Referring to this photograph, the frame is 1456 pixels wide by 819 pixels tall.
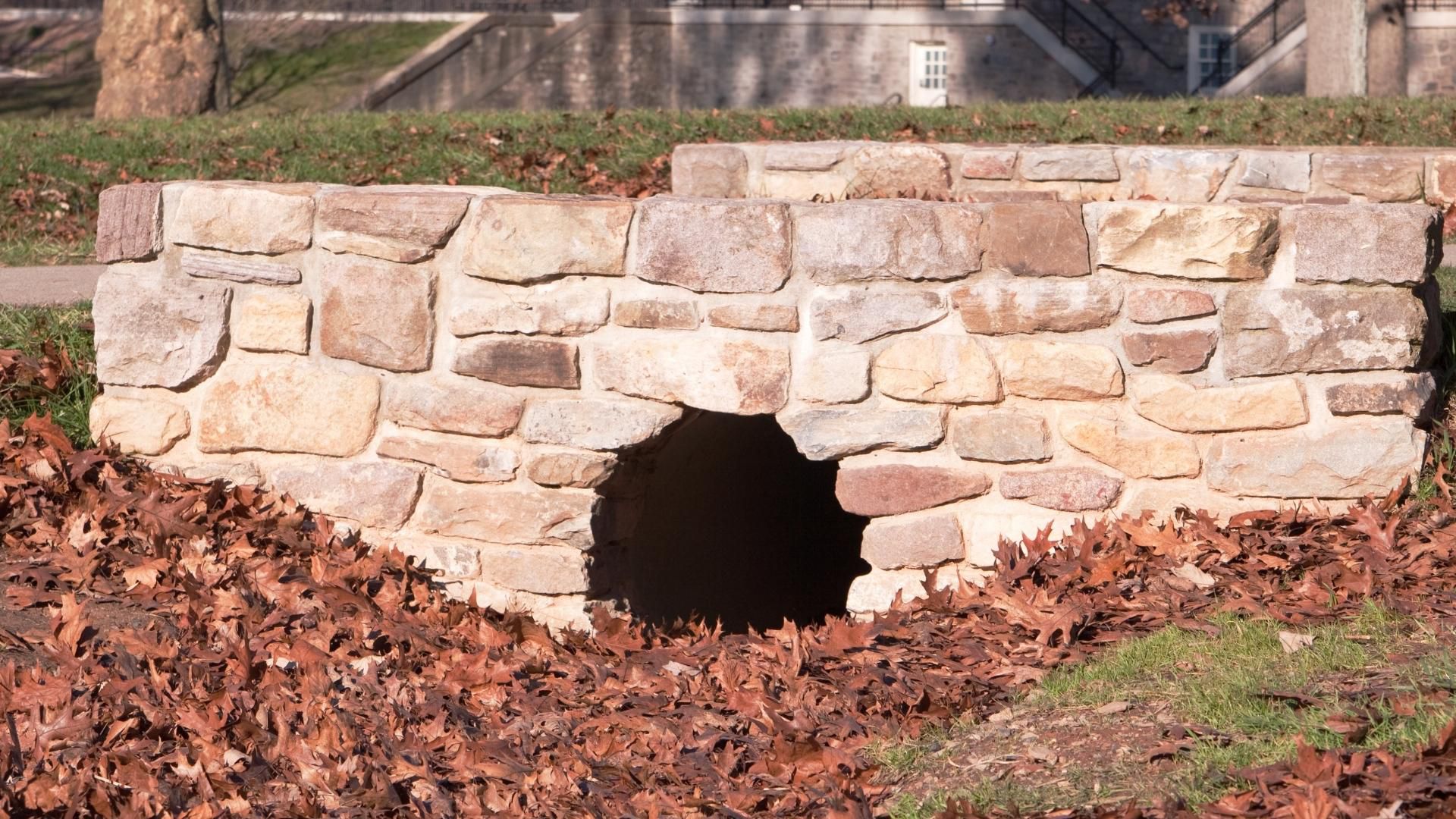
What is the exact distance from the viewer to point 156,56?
1394 cm

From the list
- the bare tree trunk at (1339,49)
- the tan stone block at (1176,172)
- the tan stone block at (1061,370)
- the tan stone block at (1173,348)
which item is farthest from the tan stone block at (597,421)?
the bare tree trunk at (1339,49)

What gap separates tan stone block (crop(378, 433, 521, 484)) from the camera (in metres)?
5.18

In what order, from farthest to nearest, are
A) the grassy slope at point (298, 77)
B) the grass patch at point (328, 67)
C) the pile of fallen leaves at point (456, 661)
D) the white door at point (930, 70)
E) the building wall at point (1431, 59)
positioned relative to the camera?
1. the white door at point (930, 70)
2. the grass patch at point (328, 67)
3. the grassy slope at point (298, 77)
4. the building wall at point (1431, 59)
5. the pile of fallen leaves at point (456, 661)

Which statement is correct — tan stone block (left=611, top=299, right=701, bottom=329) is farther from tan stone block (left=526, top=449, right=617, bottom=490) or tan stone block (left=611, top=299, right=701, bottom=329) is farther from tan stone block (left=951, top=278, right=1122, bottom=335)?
tan stone block (left=951, top=278, right=1122, bottom=335)

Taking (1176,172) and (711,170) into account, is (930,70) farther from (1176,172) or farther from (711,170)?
(1176,172)

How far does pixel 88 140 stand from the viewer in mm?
10992

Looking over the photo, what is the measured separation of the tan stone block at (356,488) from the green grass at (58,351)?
863mm

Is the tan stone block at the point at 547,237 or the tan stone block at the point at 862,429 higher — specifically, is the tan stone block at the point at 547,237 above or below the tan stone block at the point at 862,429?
above

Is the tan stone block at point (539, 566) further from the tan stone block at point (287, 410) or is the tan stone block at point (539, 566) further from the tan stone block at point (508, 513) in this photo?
the tan stone block at point (287, 410)

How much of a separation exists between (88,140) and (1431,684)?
1015 centimetres

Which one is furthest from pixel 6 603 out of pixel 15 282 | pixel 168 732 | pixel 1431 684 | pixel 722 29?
pixel 722 29

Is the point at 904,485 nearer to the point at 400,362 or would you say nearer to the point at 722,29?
the point at 400,362

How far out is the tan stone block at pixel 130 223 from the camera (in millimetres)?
5312

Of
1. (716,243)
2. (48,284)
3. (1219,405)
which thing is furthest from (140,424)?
(1219,405)
